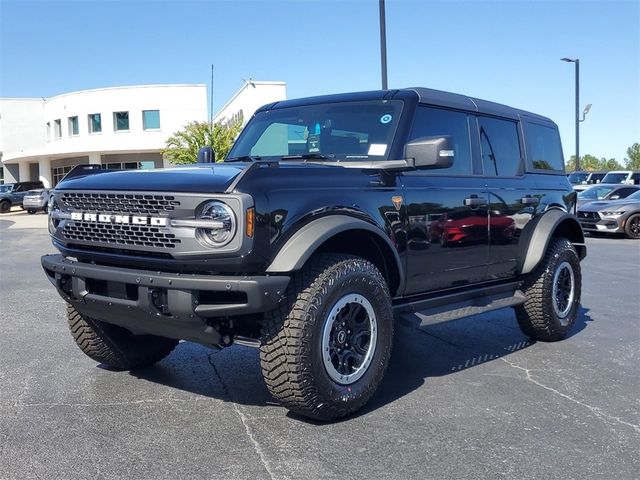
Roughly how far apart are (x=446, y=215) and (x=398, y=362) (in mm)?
1315

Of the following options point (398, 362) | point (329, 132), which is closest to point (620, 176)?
point (398, 362)

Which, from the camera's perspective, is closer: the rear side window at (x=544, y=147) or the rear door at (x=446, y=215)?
the rear door at (x=446, y=215)

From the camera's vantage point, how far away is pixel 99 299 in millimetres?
3855

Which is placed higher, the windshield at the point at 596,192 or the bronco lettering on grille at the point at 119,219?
the bronco lettering on grille at the point at 119,219

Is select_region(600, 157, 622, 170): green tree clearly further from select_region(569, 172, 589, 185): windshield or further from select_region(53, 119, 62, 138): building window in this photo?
select_region(53, 119, 62, 138): building window

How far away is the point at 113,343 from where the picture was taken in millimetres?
4691

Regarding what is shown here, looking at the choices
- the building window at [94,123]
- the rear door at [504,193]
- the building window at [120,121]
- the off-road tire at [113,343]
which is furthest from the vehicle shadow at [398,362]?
the building window at [94,123]

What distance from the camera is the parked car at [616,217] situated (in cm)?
1731

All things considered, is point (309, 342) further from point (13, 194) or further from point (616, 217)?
point (13, 194)

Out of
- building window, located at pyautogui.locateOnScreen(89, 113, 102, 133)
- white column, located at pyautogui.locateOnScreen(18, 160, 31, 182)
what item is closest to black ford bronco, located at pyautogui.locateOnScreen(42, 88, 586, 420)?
building window, located at pyautogui.locateOnScreen(89, 113, 102, 133)

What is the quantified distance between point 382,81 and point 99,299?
31.3 ft

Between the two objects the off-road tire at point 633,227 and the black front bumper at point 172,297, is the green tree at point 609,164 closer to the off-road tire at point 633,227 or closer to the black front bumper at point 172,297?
the off-road tire at point 633,227

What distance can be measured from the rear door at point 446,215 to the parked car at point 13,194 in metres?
37.7

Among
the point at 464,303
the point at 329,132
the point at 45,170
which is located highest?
the point at 45,170
